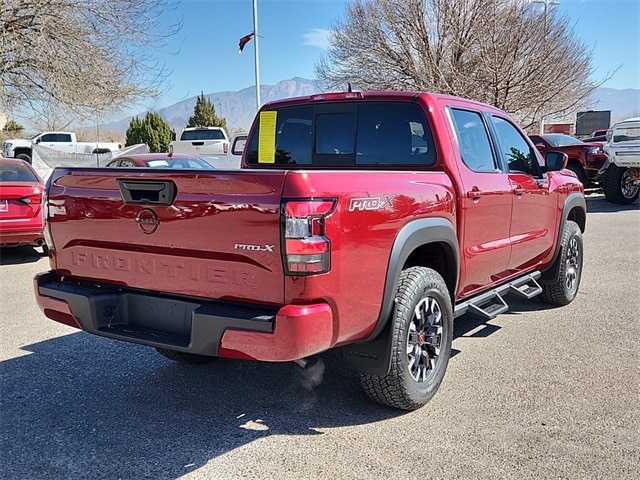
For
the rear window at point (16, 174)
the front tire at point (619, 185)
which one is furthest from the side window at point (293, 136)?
the front tire at point (619, 185)

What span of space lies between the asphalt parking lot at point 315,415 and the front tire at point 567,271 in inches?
26.7

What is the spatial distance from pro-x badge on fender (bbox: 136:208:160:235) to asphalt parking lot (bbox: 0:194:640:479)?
3.87 feet

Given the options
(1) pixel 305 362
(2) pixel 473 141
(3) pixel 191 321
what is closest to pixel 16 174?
(3) pixel 191 321

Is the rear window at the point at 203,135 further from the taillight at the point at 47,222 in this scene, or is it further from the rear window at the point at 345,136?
the taillight at the point at 47,222

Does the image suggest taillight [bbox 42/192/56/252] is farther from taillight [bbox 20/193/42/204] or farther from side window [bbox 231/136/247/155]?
side window [bbox 231/136/247/155]

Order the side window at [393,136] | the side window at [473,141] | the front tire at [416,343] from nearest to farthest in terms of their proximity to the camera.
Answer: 1. the front tire at [416,343]
2. the side window at [393,136]
3. the side window at [473,141]

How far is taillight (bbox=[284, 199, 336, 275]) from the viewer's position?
2.73 metres

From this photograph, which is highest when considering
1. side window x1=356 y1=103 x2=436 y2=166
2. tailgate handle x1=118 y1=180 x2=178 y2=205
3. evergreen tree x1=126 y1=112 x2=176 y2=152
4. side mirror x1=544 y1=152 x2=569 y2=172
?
evergreen tree x1=126 y1=112 x2=176 y2=152

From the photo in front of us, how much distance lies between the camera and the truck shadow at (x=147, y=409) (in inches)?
123

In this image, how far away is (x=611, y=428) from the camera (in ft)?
11.1

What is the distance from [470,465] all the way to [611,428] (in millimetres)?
979

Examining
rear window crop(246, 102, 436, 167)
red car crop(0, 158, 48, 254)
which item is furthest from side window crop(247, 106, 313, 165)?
red car crop(0, 158, 48, 254)

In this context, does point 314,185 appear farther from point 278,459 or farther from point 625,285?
point 625,285

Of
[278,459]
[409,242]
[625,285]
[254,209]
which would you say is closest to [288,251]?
[254,209]
